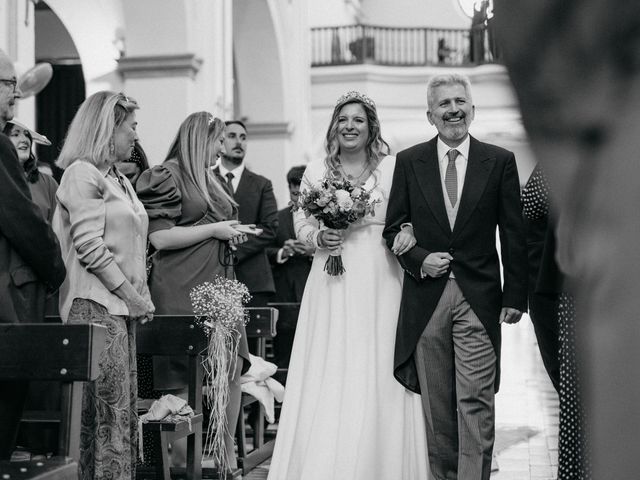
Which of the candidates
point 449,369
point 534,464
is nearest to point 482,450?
point 449,369

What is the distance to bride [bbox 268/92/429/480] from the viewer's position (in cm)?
487

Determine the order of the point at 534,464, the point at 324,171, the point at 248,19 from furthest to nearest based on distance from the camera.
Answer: the point at 248,19 < the point at 534,464 < the point at 324,171

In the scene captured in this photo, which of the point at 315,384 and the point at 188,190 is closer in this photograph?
the point at 315,384

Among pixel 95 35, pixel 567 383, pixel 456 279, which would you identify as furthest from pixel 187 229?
pixel 95 35

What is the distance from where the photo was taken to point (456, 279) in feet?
15.1

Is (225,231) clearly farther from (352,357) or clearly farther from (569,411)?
(569,411)

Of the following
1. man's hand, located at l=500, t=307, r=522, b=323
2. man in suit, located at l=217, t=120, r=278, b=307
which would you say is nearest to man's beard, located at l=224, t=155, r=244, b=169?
man in suit, located at l=217, t=120, r=278, b=307

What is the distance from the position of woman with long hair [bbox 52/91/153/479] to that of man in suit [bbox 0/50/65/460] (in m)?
0.36

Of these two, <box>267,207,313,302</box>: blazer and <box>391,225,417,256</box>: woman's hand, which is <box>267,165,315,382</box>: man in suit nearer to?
<box>267,207,313,302</box>: blazer

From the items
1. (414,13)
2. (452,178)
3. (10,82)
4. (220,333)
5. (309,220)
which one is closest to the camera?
(10,82)

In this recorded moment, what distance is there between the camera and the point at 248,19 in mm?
16922

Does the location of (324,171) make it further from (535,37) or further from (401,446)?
(535,37)

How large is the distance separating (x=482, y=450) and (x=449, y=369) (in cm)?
39

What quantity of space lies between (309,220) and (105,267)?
1230 millimetres
